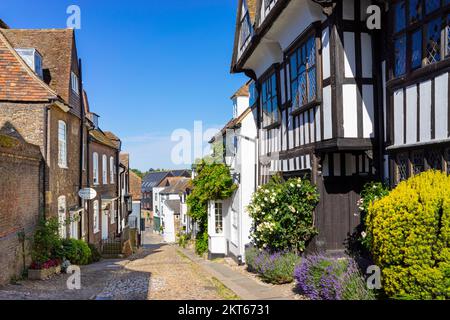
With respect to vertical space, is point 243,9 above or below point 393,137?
above

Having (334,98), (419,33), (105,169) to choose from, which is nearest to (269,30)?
(334,98)

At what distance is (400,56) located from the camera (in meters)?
8.25

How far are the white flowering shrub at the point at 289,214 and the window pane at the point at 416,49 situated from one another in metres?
4.02

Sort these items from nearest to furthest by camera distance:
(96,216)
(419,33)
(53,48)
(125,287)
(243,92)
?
(419,33)
(125,287)
(53,48)
(243,92)
(96,216)

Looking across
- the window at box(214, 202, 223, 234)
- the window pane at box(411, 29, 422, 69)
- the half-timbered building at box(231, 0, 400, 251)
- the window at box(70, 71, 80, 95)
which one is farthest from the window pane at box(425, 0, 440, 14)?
the window at box(214, 202, 223, 234)

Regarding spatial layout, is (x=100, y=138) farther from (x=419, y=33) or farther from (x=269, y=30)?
(x=419, y=33)

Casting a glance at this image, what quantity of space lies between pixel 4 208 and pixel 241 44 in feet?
33.2

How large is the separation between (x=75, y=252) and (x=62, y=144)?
430cm

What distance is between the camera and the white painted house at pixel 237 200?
18.0 meters

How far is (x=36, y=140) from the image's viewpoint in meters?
15.5

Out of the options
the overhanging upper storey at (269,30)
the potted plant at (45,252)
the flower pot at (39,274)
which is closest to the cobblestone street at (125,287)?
the flower pot at (39,274)
